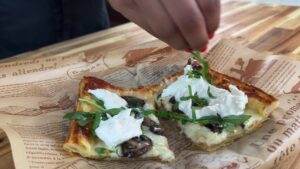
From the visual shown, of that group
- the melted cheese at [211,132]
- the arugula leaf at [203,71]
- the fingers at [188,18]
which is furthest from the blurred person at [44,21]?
the fingers at [188,18]

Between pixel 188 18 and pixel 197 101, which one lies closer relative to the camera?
pixel 188 18

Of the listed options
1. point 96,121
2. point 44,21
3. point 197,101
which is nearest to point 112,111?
point 96,121

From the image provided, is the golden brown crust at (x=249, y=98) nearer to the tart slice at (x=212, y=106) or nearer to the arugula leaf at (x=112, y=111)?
the tart slice at (x=212, y=106)

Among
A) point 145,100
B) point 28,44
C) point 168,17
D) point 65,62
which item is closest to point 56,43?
point 28,44

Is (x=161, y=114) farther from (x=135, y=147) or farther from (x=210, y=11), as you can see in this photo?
(x=210, y=11)

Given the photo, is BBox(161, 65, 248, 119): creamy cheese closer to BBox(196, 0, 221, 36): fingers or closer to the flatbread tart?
the flatbread tart

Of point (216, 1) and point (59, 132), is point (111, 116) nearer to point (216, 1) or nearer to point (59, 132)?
point (59, 132)
